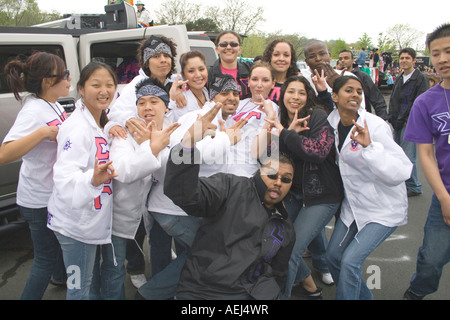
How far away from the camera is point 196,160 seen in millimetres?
1773

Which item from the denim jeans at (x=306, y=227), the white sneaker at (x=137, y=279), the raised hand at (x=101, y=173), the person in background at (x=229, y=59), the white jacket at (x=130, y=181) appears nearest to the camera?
the raised hand at (x=101, y=173)

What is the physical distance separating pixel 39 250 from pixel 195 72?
5.69 feet

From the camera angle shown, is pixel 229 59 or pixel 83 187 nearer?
pixel 83 187

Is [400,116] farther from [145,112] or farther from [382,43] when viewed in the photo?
[382,43]

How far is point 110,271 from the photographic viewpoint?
2232mm

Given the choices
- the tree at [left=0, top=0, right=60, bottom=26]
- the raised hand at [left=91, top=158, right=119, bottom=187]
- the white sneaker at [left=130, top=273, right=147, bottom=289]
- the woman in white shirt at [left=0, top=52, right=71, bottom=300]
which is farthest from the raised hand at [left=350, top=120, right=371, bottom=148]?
the tree at [left=0, top=0, right=60, bottom=26]

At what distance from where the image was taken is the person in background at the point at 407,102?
512 cm

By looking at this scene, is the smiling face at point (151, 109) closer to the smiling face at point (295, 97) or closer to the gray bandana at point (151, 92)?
the gray bandana at point (151, 92)

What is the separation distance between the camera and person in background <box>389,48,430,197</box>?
5.12 meters

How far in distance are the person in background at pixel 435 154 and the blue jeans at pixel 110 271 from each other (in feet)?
6.73

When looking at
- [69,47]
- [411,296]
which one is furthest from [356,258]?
[69,47]

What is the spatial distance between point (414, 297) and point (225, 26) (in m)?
41.8

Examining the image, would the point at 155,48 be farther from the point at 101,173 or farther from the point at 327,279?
the point at 327,279

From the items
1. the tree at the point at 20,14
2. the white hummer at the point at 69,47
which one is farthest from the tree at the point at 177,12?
the white hummer at the point at 69,47
